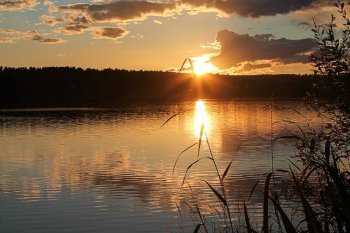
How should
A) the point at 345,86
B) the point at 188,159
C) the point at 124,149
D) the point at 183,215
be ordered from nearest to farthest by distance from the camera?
the point at 345,86, the point at 183,215, the point at 188,159, the point at 124,149

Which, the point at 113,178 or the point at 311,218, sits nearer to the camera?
the point at 311,218

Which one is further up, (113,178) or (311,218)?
(311,218)

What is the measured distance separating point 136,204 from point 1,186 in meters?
8.42

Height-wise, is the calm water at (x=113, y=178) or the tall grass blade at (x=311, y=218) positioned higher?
the tall grass blade at (x=311, y=218)

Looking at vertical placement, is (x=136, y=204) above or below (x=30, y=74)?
below

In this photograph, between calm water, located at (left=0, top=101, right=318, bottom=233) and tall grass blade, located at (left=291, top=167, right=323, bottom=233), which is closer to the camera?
tall grass blade, located at (left=291, top=167, right=323, bottom=233)

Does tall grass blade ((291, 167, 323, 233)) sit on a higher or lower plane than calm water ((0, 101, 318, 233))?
higher

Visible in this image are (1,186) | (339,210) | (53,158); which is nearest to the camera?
(339,210)

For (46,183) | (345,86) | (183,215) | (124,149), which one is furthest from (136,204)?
(124,149)

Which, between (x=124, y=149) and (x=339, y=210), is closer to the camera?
(x=339, y=210)

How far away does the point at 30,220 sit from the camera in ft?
60.5

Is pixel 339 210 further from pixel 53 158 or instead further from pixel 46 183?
→ pixel 53 158

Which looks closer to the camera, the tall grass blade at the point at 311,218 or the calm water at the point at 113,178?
the tall grass blade at the point at 311,218

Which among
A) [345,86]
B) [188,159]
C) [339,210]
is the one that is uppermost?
[345,86]
